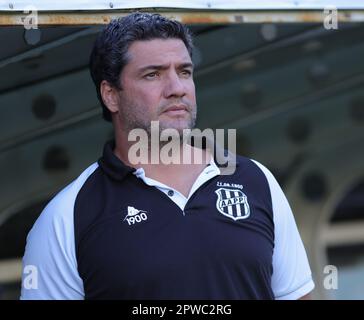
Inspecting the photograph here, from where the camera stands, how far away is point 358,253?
5094mm

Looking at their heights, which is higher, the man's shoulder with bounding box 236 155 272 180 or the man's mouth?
the man's mouth

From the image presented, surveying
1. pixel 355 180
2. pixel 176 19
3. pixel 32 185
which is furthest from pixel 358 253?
pixel 176 19

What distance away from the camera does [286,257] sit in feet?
7.87

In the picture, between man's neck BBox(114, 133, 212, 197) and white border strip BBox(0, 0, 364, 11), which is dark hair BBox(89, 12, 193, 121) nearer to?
white border strip BBox(0, 0, 364, 11)

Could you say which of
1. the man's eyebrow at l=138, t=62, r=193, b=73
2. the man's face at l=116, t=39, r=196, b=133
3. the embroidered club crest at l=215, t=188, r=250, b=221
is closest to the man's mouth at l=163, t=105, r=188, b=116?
the man's face at l=116, t=39, r=196, b=133

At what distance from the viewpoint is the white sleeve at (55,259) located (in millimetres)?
2275

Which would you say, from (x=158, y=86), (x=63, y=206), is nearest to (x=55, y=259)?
(x=63, y=206)

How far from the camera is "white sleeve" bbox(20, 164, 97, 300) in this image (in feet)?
7.47

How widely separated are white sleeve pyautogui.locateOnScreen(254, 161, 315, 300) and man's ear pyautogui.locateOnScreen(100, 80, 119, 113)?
48 cm

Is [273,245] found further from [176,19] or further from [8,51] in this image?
[8,51]

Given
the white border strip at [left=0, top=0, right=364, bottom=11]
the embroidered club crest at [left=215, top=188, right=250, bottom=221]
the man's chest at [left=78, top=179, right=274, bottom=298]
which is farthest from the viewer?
the white border strip at [left=0, top=0, right=364, bottom=11]

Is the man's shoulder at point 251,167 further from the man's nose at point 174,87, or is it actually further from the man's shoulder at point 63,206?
the man's shoulder at point 63,206

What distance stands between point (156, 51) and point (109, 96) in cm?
22

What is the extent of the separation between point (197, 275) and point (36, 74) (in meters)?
1.23
